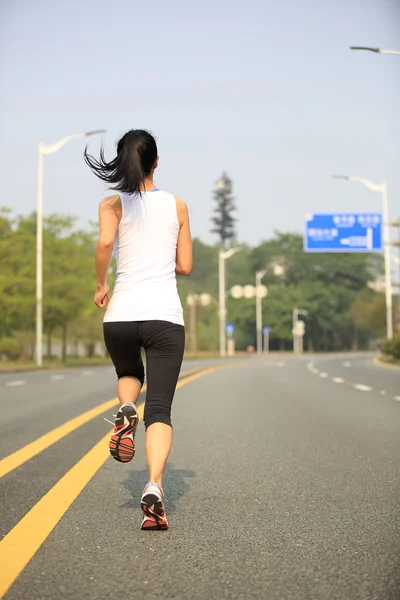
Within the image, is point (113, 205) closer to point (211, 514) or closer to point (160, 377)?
point (160, 377)

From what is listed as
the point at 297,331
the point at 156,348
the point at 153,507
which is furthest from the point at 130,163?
the point at 297,331

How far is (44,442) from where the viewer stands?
29.3 ft

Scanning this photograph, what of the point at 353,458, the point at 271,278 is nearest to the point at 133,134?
the point at 353,458

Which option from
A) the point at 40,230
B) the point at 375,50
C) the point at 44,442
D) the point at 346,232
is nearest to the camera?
the point at 44,442

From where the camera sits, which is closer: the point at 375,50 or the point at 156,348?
the point at 156,348

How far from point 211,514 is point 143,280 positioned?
134cm

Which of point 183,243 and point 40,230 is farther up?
point 40,230

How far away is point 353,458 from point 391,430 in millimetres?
2447

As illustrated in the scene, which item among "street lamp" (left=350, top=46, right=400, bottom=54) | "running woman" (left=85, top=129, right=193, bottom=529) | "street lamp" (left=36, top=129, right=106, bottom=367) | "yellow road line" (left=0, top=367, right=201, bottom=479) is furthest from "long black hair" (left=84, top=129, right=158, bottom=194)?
"street lamp" (left=36, top=129, right=106, bottom=367)

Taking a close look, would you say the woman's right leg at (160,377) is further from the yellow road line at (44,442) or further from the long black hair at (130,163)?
the yellow road line at (44,442)

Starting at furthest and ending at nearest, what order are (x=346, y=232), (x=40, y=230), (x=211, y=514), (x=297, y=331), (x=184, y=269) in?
(x=297, y=331)
(x=346, y=232)
(x=40, y=230)
(x=211, y=514)
(x=184, y=269)

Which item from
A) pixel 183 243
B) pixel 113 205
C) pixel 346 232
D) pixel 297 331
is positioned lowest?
pixel 183 243

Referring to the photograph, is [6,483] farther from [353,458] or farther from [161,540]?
[353,458]

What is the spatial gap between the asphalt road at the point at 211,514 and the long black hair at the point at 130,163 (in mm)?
1724
